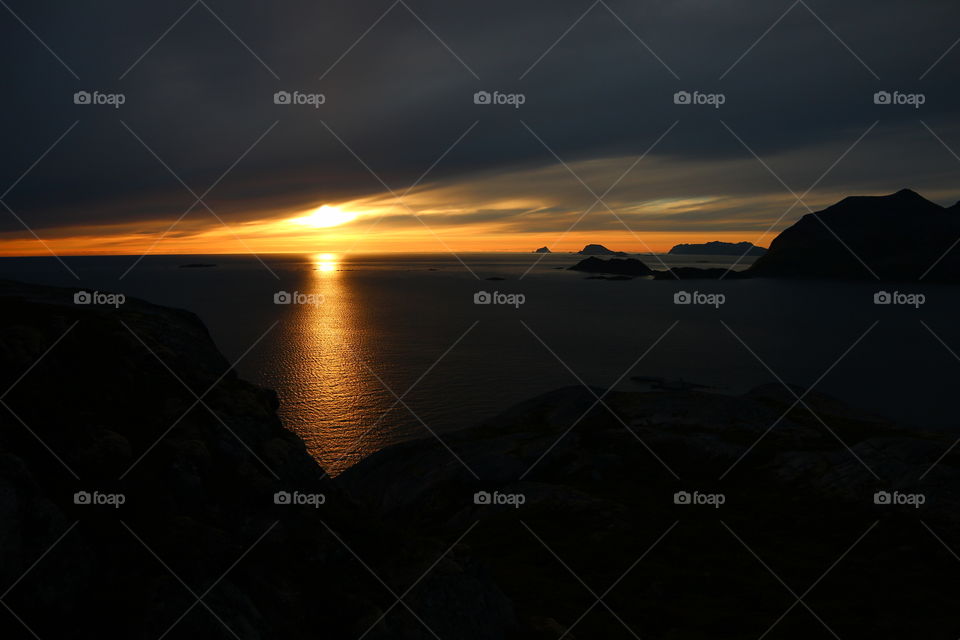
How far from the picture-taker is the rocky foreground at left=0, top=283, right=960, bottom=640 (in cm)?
995

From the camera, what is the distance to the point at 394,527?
1586 cm

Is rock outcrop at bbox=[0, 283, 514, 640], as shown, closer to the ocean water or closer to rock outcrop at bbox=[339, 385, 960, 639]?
rock outcrop at bbox=[339, 385, 960, 639]

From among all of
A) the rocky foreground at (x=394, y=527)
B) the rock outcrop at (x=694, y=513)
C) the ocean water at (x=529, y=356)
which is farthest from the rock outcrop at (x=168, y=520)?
the ocean water at (x=529, y=356)

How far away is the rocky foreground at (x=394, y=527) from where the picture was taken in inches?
392

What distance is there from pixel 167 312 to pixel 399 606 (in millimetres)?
29028

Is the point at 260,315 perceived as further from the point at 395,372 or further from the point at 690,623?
the point at 690,623

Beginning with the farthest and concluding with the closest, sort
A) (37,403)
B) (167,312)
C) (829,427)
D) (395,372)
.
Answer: (395,372) < (829,427) < (167,312) < (37,403)

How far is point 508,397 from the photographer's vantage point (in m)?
78.6

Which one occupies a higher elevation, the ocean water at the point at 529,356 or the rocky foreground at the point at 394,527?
the ocean water at the point at 529,356

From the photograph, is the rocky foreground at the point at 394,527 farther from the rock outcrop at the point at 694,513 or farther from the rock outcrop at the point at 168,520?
the rock outcrop at the point at 694,513

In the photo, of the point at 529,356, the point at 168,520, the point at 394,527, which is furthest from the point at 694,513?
the point at 529,356

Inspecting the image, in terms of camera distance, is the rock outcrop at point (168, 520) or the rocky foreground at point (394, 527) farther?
the rocky foreground at point (394, 527)

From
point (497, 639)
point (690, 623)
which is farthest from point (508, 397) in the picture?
point (497, 639)

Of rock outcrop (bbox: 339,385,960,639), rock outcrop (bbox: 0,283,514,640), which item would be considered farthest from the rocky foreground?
rock outcrop (bbox: 339,385,960,639)
